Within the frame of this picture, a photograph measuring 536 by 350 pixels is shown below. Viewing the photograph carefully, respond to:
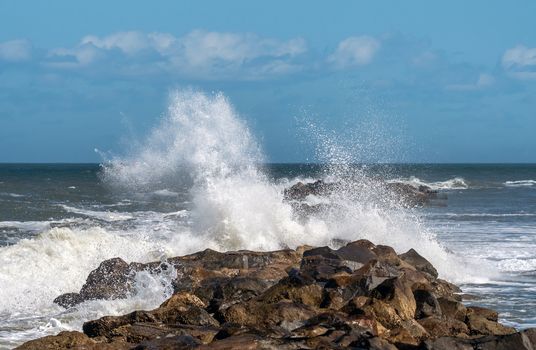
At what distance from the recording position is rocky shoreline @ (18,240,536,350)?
8555 mm

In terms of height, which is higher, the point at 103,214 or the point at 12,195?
the point at 12,195

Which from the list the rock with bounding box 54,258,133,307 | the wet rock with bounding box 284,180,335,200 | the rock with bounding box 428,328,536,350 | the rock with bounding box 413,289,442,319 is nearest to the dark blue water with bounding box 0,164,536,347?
the rock with bounding box 54,258,133,307

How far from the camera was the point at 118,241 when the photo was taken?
60.1ft

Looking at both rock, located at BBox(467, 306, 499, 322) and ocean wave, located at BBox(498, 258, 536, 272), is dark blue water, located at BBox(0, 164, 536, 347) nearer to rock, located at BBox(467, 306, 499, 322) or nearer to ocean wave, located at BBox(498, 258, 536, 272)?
ocean wave, located at BBox(498, 258, 536, 272)

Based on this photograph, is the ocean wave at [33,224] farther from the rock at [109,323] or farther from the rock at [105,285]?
the rock at [109,323]

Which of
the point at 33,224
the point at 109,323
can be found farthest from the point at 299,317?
the point at 33,224

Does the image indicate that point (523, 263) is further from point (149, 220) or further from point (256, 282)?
point (149, 220)

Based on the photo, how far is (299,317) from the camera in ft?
31.2

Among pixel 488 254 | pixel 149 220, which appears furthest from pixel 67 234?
pixel 149 220

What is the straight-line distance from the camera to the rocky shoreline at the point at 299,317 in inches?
337

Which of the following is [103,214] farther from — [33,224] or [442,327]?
[442,327]

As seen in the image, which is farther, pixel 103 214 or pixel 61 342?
pixel 103 214

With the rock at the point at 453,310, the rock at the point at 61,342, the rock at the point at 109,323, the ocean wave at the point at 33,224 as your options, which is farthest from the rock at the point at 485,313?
the ocean wave at the point at 33,224

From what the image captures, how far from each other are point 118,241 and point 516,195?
32671 mm
